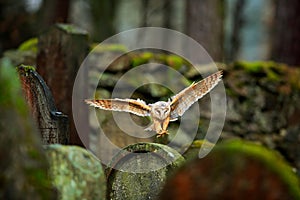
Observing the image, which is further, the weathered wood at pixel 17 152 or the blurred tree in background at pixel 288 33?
the blurred tree in background at pixel 288 33

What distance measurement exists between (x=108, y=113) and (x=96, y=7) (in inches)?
280

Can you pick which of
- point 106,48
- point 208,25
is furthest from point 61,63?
point 208,25

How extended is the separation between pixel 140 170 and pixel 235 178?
132cm

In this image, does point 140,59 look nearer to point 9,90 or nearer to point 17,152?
point 9,90

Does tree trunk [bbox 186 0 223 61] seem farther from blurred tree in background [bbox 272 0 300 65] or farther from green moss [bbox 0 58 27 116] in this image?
green moss [bbox 0 58 27 116]

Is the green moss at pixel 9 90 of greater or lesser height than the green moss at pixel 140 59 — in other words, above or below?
above

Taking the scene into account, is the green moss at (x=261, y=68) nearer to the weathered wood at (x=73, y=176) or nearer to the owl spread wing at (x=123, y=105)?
the owl spread wing at (x=123, y=105)

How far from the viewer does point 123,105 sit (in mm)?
4215

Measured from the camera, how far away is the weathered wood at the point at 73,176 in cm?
283

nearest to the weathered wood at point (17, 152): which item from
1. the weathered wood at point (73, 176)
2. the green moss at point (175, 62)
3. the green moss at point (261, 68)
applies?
the weathered wood at point (73, 176)

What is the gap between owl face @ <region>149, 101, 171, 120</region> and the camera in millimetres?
4234

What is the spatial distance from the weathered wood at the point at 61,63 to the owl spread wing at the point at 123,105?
1.27m

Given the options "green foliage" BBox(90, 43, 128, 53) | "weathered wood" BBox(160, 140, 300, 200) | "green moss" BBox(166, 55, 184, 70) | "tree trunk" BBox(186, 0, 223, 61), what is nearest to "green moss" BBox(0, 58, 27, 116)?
"weathered wood" BBox(160, 140, 300, 200)

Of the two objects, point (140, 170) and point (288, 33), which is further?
point (288, 33)
